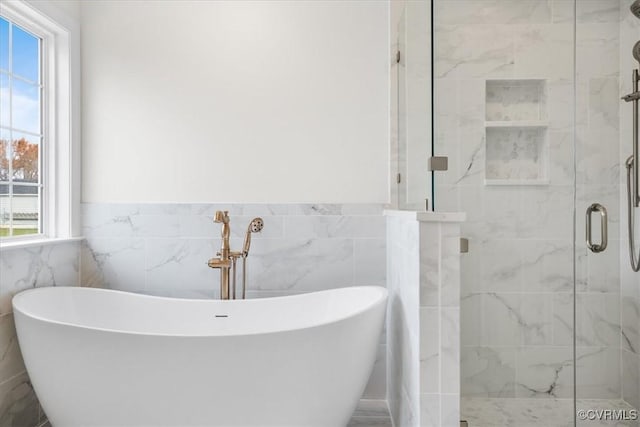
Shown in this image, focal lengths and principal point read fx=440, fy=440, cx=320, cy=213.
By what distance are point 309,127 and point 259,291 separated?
94cm

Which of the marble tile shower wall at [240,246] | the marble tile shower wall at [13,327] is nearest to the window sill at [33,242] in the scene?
the marble tile shower wall at [13,327]

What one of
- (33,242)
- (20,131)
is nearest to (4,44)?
(20,131)

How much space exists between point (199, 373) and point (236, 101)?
1495 millimetres

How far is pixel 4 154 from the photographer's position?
6.93 ft

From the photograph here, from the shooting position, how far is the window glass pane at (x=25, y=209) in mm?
2168

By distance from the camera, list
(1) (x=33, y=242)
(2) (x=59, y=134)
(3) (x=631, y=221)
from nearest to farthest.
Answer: (3) (x=631, y=221) < (1) (x=33, y=242) < (2) (x=59, y=134)

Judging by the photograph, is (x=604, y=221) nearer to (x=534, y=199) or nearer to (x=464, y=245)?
(x=534, y=199)

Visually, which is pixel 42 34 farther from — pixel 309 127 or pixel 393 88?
pixel 393 88

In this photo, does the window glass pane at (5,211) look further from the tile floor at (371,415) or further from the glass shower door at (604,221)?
the glass shower door at (604,221)

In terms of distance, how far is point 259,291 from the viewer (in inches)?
95.0

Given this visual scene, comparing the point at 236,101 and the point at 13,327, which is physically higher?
the point at 236,101

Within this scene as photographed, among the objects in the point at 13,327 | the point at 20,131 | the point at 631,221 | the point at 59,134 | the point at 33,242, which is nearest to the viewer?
the point at 631,221

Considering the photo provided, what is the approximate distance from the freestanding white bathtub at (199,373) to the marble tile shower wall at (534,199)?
0.46 meters

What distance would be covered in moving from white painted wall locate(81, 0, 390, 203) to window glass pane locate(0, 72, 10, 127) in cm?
39
